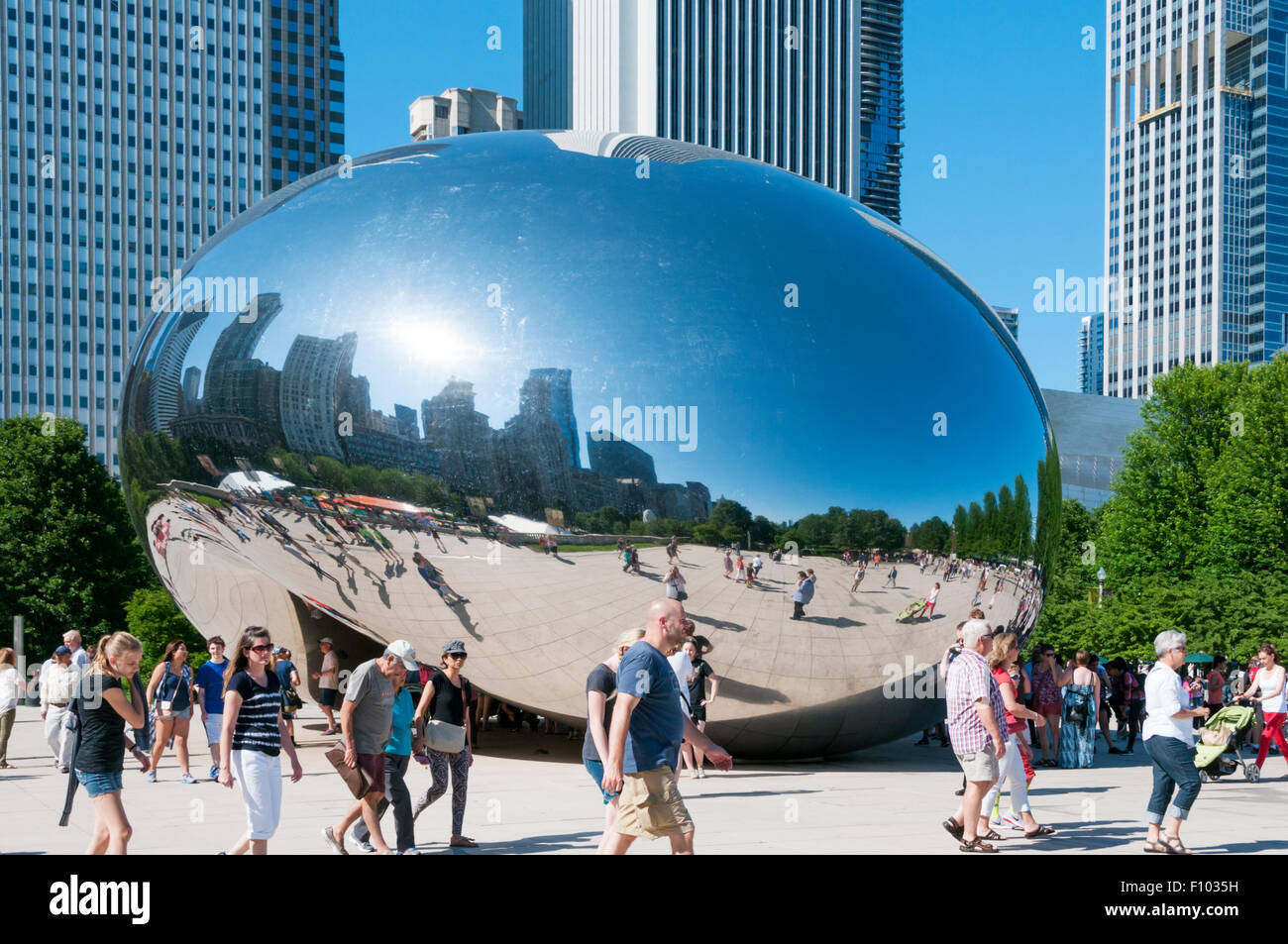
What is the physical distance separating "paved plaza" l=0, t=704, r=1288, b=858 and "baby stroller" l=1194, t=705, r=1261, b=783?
0.20m

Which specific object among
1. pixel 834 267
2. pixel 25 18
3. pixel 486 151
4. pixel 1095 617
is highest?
pixel 25 18

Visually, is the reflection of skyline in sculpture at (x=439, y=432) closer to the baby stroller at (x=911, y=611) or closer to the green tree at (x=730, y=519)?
the green tree at (x=730, y=519)

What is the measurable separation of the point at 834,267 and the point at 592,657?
5.02 m

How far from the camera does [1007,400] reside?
1491cm

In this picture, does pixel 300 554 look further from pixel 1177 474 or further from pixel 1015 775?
pixel 1177 474

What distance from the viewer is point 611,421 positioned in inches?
529

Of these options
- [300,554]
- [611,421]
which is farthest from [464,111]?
[611,421]

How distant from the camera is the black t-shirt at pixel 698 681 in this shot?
1388cm

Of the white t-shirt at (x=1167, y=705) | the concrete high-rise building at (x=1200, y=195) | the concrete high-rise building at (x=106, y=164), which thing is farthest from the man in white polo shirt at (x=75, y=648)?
the concrete high-rise building at (x=1200, y=195)

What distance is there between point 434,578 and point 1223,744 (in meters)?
8.98

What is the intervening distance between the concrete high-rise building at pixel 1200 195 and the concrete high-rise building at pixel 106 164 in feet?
337

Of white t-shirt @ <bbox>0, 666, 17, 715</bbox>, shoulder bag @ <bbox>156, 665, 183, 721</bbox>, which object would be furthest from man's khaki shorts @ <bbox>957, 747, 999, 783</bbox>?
white t-shirt @ <bbox>0, 666, 17, 715</bbox>
